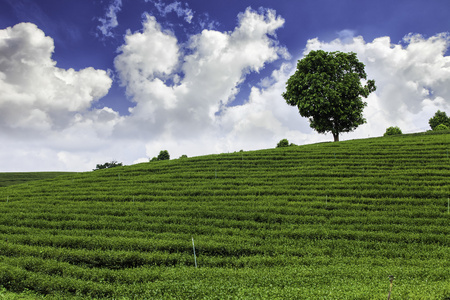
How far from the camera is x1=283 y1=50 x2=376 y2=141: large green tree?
41.6 meters

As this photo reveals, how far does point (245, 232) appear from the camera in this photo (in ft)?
47.6

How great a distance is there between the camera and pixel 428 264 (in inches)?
422

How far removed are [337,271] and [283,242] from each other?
3612mm

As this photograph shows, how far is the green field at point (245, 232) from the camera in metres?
9.36

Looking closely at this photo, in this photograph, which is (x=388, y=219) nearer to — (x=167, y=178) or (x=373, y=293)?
(x=373, y=293)

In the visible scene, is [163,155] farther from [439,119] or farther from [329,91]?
[439,119]

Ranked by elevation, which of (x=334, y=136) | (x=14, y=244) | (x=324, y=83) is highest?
(x=324, y=83)

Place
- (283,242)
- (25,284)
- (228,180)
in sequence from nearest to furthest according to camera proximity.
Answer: (25,284) < (283,242) < (228,180)

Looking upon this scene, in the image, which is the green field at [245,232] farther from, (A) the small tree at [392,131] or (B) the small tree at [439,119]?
(B) the small tree at [439,119]

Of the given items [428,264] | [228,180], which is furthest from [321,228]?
[228,180]

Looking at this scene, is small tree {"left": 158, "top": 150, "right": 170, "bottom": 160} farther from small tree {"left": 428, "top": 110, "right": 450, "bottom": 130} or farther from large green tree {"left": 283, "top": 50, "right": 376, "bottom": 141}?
small tree {"left": 428, "top": 110, "right": 450, "bottom": 130}

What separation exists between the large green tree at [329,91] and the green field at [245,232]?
53.1 ft

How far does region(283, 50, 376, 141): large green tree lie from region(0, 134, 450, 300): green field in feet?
53.1

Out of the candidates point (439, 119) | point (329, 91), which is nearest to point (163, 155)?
point (329, 91)
